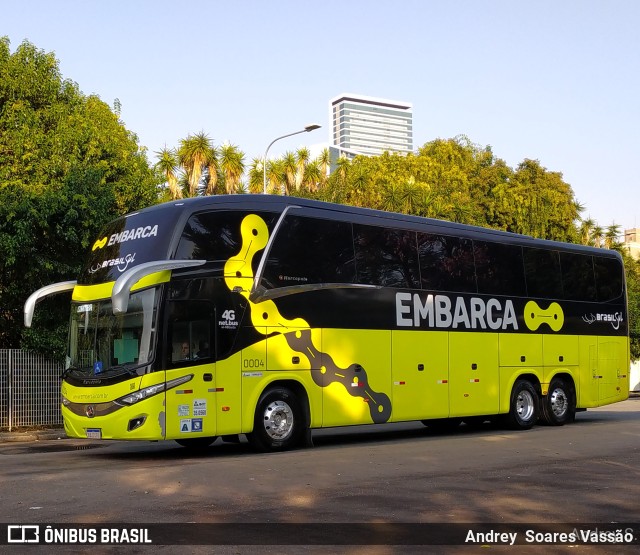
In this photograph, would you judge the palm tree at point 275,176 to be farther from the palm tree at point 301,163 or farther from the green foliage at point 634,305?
the green foliage at point 634,305

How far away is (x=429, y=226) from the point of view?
18094mm

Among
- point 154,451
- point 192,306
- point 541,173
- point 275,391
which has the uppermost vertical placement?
point 541,173

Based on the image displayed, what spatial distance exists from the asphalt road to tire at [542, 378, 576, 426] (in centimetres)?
363

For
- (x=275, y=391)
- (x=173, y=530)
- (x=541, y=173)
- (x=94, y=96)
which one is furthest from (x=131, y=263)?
→ (x=541, y=173)

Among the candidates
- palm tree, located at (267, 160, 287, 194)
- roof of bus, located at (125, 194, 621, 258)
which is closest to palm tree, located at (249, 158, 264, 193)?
palm tree, located at (267, 160, 287, 194)

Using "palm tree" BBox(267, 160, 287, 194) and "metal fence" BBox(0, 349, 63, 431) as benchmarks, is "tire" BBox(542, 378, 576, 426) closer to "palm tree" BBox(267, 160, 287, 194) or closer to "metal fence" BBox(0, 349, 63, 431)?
"metal fence" BBox(0, 349, 63, 431)

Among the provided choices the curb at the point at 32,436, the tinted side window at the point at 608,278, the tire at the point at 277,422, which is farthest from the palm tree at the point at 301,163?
the tire at the point at 277,422

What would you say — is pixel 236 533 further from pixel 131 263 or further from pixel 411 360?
pixel 411 360

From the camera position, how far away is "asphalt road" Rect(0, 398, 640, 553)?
27.3ft

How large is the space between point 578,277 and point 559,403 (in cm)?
301

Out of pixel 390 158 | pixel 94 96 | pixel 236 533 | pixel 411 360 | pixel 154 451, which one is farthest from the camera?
pixel 390 158

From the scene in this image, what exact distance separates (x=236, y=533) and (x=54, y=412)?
1660 cm

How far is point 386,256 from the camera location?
16.9 m

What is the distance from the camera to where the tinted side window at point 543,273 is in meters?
20.1
